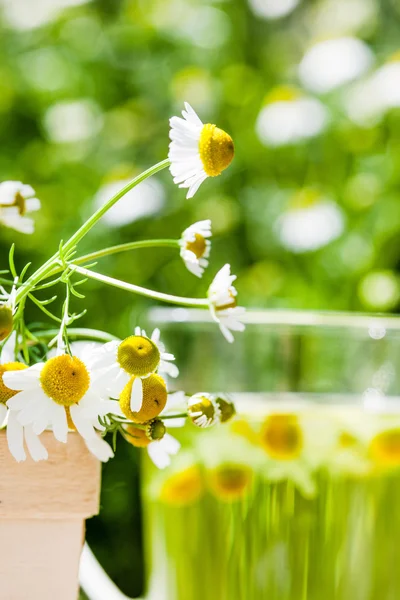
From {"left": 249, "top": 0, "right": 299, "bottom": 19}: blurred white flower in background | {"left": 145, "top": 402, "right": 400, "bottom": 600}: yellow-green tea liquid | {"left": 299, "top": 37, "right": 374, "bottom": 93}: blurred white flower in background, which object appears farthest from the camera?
{"left": 249, "top": 0, "right": 299, "bottom": 19}: blurred white flower in background

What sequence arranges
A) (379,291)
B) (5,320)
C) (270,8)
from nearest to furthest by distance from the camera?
(5,320) → (379,291) → (270,8)

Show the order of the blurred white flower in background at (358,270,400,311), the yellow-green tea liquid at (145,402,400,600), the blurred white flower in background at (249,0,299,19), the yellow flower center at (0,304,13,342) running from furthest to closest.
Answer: the blurred white flower in background at (249,0,299,19) → the blurred white flower in background at (358,270,400,311) → the yellow-green tea liquid at (145,402,400,600) → the yellow flower center at (0,304,13,342)

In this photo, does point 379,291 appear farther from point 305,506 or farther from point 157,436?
point 157,436

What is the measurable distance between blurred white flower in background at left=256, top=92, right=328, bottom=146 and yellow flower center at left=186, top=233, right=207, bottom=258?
602 mm

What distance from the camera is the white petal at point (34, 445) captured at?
10.0 inches

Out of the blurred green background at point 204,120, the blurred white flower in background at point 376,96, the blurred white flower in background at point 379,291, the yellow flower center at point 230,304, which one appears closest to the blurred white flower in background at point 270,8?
the blurred green background at point 204,120

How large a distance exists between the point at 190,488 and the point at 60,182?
1.64ft

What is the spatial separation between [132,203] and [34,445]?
61 cm

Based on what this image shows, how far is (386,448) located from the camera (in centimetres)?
46

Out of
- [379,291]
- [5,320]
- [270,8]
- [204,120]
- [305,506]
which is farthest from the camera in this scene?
[270,8]

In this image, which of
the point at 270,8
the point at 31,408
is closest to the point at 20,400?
the point at 31,408

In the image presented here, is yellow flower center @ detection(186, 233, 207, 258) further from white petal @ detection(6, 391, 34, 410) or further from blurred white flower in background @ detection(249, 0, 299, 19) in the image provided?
blurred white flower in background @ detection(249, 0, 299, 19)

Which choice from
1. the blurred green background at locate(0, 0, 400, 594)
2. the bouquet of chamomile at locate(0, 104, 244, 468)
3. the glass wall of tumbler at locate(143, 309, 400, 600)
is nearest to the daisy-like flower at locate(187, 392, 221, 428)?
the bouquet of chamomile at locate(0, 104, 244, 468)

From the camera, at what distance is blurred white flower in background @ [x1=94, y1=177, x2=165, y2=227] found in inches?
32.6
